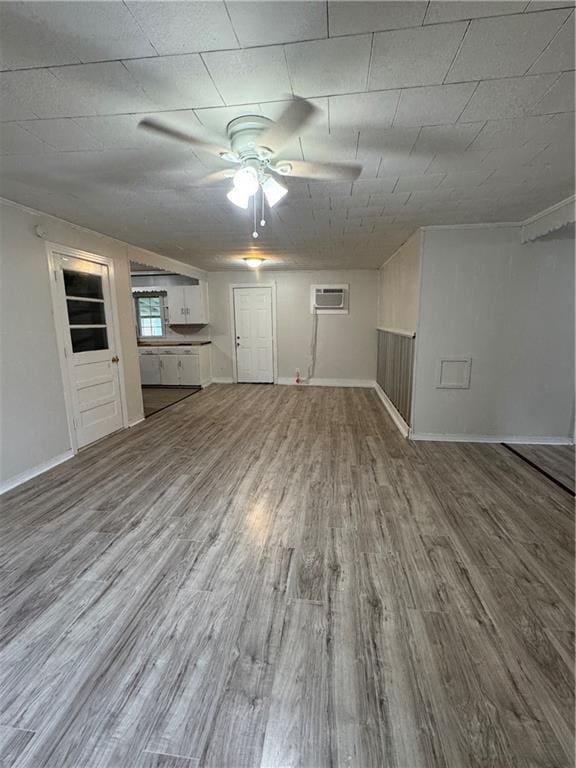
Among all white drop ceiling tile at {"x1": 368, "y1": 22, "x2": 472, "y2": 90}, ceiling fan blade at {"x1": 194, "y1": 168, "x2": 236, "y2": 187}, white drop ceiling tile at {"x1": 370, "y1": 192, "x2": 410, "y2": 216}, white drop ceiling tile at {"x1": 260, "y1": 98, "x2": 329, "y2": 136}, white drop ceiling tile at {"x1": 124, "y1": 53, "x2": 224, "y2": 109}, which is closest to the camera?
white drop ceiling tile at {"x1": 368, "y1": 22, "x2": 472, "y2": 90}

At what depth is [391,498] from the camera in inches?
103

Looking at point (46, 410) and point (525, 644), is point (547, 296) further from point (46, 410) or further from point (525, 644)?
point (46, 410)

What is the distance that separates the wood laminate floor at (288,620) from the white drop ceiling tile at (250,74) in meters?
2.37

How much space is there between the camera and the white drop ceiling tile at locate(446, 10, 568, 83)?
110 centimetres

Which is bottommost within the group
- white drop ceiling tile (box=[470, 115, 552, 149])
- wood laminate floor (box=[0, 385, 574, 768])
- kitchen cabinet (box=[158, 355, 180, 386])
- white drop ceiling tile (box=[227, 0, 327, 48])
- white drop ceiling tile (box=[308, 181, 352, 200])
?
wood laminate floor (box=[0, 385, 574, 768])

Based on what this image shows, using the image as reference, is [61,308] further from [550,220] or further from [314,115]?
[550,220]

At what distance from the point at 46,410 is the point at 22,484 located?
27.4 inches

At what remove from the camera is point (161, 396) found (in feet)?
20.4

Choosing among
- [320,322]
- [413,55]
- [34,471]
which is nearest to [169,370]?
[320,322]

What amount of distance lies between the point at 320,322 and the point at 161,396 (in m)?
3.47

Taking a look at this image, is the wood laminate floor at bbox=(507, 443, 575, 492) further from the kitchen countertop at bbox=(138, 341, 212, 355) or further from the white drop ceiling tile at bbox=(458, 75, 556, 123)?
the kitchen countertop at bbox=(138, 341, 212, 355)

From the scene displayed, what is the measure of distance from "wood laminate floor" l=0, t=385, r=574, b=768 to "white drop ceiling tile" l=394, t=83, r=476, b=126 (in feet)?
7.81

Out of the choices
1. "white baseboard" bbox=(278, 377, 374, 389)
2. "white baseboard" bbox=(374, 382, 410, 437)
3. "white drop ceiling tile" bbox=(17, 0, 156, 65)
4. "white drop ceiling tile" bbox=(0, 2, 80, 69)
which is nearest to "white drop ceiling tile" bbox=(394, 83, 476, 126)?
"white drop ceiling tile" bbox=(17, 0, 156, 65)

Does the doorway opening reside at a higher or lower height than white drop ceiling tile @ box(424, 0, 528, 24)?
lower
